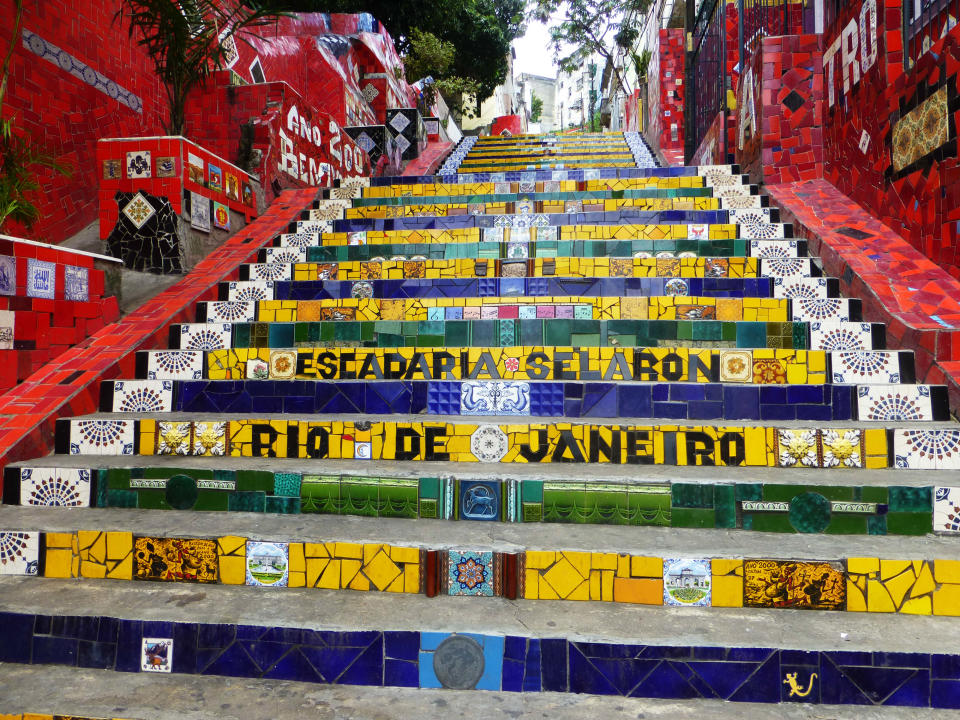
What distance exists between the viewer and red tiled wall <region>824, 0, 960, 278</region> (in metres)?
2.79

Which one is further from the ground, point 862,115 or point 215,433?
point 862,115

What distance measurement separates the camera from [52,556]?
182 cm

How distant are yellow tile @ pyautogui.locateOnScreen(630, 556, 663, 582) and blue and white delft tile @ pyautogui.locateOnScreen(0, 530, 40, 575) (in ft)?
5.63

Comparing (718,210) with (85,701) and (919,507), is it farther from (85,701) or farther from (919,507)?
(85,701)

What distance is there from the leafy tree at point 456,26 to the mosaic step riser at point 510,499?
33.3ft

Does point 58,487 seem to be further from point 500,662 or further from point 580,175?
point 580,175

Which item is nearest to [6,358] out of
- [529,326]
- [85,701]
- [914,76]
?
[85,701]

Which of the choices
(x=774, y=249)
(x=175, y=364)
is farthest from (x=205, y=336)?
(x=774, y=249)

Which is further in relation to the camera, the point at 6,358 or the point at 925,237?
the point at 925,237

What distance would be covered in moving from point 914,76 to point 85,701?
4.11 m

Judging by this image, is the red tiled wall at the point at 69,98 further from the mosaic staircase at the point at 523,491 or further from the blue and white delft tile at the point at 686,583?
the blue and white delft tile at the point at 686,583

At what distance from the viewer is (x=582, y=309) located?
9.70 ft

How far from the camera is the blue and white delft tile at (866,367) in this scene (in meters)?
2.41

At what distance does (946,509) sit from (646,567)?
92 cm
